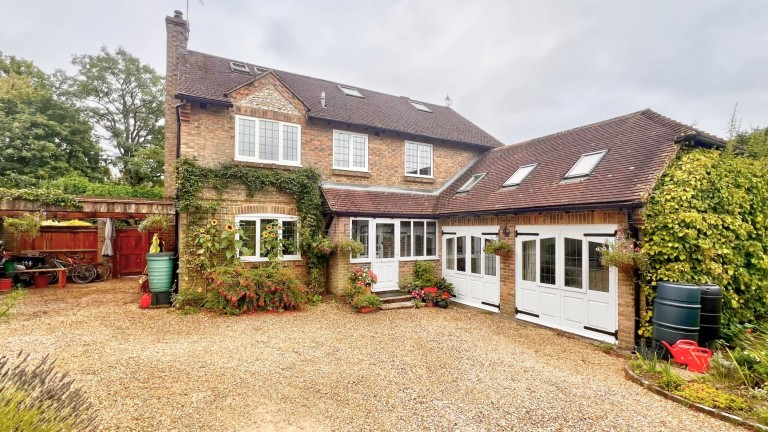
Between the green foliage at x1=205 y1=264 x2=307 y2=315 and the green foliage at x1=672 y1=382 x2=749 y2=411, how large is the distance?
841cm

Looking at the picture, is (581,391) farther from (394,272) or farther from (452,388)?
(394,272)

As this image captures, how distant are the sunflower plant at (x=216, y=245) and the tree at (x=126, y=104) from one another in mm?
16605

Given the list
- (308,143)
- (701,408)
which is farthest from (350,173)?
(701,408)

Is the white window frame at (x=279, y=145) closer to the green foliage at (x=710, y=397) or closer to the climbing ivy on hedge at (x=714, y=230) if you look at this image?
the climbing ivy on hedge at (x=714, y=230)

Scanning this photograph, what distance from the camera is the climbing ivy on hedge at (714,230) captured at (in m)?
6.12

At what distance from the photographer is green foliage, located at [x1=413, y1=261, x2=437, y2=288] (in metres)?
11.2

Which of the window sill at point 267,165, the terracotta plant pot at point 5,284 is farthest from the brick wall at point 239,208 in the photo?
the terracotta plant pot at point 5,284

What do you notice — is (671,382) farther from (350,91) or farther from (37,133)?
(37,133)

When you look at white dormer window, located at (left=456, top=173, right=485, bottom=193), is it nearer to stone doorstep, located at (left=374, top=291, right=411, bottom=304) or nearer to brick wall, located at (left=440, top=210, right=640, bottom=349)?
brick wall, located at (left=440, top=210, right=640, bottom=349)

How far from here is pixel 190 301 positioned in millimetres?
9289

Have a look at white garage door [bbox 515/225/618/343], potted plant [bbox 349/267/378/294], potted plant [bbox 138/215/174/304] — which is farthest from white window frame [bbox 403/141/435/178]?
potted plant [bbox 138/215/174/304]

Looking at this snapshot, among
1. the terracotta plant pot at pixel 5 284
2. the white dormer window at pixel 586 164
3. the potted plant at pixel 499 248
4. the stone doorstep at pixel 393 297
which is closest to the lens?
the white dormer window at pixel 586 164

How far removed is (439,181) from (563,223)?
6.52 m

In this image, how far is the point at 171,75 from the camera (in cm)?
1103
